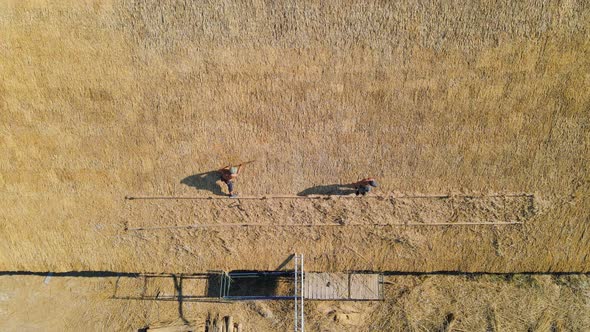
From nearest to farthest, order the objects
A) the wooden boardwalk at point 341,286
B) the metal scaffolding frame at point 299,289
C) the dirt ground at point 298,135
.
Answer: the dirt ground at point 298,135, the metal scaffolding frame at point 299,289, the wooden boardwalk at point 341,286

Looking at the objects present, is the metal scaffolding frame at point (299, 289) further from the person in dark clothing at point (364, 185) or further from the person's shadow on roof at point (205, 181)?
the person's shadow on roof at point (205, 181)

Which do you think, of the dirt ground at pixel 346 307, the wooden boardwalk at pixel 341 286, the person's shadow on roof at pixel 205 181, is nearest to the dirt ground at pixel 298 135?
the person's shadow on roof at pixel 205 181

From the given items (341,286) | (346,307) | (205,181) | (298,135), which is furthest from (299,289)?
(298,135)

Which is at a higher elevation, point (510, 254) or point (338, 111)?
point (338, 111)

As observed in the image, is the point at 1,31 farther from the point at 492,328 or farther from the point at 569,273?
the point at 569,273

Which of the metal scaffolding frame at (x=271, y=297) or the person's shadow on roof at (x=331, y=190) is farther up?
the person's shadow on roof at (x=331, y=190)

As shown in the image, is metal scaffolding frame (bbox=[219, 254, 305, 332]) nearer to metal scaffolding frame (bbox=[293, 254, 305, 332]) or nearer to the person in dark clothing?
metal scaffolding frame (bbox=[293, 254, 305, 332])

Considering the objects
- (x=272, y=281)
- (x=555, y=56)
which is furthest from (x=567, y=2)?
(x=272, y=281)
